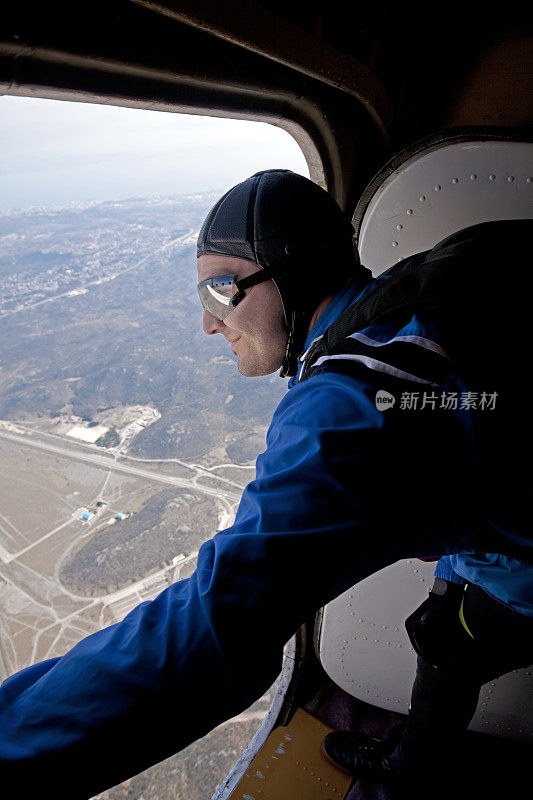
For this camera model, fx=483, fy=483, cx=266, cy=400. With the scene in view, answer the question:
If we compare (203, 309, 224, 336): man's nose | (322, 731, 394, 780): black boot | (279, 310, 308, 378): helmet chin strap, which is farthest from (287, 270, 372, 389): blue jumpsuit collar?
(322, 731, 394, 780): black boot

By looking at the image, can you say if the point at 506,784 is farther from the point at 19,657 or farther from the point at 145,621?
the point at 19,657

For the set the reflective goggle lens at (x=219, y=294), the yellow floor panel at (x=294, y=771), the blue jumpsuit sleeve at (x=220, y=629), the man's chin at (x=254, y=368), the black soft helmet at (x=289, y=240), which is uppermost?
the black soft helmet at (x=289, y=240)

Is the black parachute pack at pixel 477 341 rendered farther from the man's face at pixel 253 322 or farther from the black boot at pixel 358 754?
the black boot at pixel 358 754

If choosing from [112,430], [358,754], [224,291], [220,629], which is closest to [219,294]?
[224,291]

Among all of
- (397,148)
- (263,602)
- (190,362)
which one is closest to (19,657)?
(263,602)

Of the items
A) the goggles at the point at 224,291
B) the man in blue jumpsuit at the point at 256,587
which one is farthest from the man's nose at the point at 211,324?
the man in blue jumpsuit at the point at 256,587

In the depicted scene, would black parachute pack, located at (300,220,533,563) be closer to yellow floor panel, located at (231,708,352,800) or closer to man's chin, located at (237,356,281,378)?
man's chin, located at (237,356,281,378)
